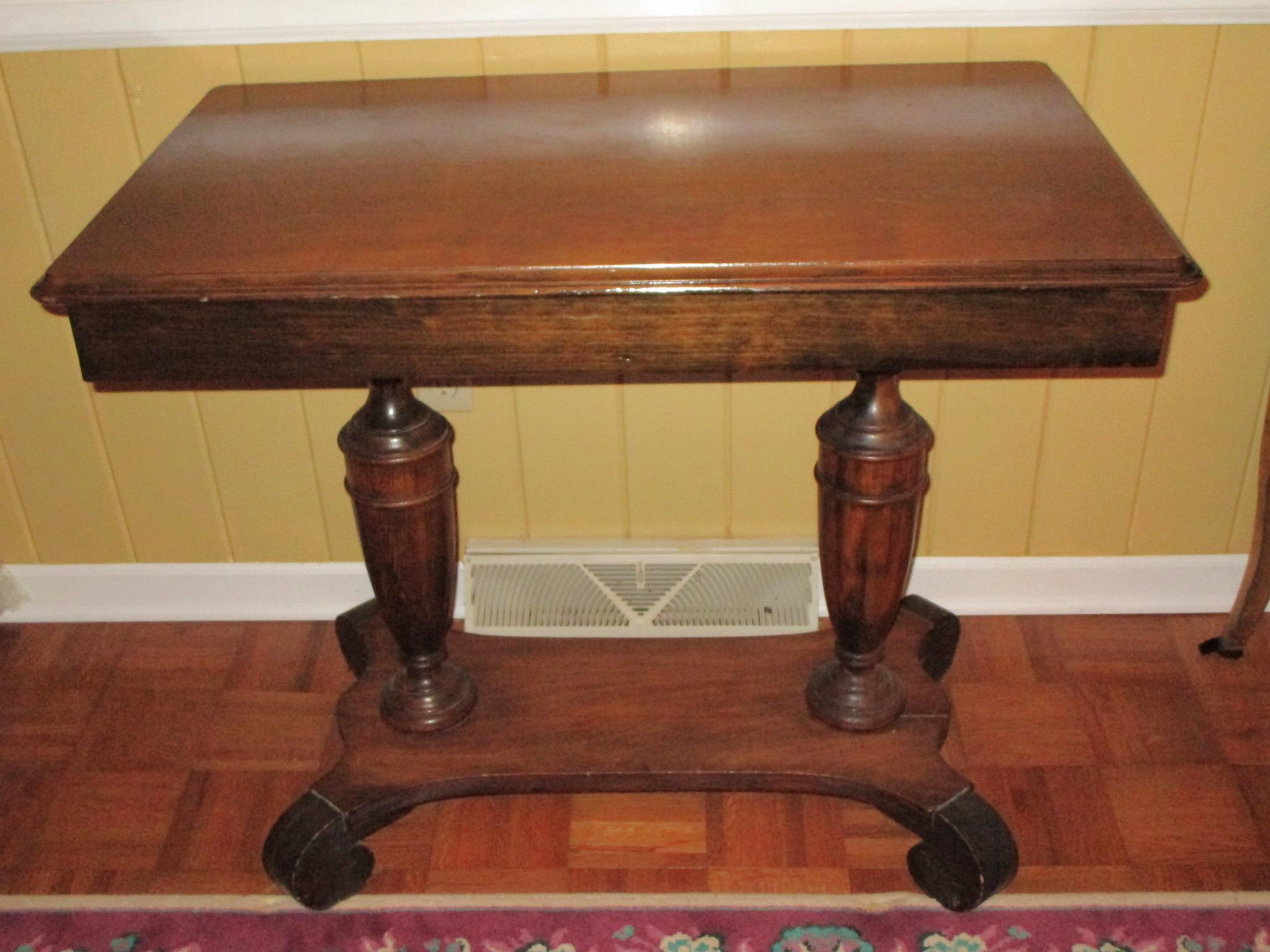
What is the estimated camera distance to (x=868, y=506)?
1254mm

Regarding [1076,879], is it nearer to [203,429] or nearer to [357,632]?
[357,632]

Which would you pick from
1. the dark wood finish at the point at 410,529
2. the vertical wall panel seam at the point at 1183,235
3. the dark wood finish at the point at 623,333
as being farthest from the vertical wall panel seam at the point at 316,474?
the vertical wall panel seam at the point at 1183,235

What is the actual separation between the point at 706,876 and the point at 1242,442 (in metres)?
0.90

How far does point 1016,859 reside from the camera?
136 centimetres

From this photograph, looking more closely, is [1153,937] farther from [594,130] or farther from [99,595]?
[99,595]

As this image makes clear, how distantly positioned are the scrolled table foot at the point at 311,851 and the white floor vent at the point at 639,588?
1.18 ft

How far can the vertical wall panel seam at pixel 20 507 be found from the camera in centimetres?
173

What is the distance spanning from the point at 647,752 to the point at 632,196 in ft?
2.14

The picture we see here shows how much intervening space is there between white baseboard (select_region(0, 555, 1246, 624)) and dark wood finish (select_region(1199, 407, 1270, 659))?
90mm

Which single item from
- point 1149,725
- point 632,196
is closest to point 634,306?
point 632,196

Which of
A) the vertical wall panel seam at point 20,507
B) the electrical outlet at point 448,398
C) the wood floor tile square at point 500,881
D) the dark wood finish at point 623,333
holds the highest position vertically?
the dark wood finish at point 623,333

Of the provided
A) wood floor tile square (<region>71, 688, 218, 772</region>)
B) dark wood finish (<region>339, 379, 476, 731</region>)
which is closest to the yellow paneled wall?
wood floor tile square (<region>71, 688, 218, 772</region>)

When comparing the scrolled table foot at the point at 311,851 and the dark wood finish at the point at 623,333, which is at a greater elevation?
the dark wood finish at the point at 623,333

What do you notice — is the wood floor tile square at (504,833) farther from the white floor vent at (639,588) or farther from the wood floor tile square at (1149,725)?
the wood floor tile square at (1149,725)
